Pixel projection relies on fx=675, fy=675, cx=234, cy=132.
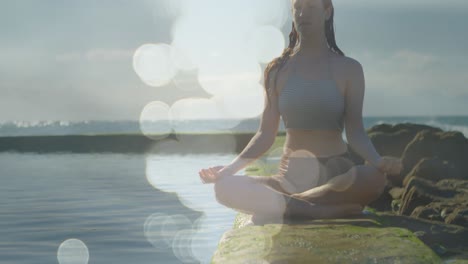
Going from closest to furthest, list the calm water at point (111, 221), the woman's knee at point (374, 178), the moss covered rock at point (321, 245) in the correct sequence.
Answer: the moss covered rock at point (321, 245), the woman's knee at point (374, 178), the calm water at point (111, 221)

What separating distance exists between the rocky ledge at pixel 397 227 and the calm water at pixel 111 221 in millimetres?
3142

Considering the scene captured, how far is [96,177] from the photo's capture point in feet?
81.3

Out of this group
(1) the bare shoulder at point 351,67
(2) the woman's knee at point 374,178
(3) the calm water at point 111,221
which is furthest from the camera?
(3) the calm water at point 111,221

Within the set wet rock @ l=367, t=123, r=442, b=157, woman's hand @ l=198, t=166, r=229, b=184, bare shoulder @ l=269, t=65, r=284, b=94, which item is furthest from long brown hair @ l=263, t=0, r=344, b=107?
wet rock @ l=367, t=123, r=442, b=157

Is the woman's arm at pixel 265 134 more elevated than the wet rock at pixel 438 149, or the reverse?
the woman's arm at pixel 265 134

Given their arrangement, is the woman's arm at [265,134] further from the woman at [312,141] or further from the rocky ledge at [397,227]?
the rocky ledge at [397,227]

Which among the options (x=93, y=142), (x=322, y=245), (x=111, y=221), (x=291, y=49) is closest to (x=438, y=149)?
(x=111, y=221)

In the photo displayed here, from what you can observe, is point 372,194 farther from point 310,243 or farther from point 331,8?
point 331,8

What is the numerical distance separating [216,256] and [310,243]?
667 millimetres

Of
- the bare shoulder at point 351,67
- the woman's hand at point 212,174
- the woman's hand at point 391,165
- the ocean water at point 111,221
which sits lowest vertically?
the ocean water at point 111,221

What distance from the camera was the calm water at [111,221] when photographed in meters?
10.3

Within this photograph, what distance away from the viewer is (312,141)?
5895 millimetres

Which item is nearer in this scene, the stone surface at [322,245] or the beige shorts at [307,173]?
the stone surface at [322,245]

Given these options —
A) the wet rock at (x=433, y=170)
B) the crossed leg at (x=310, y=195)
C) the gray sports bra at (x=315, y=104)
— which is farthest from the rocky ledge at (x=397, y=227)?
the gray sports bra at (x=315, y=104)
